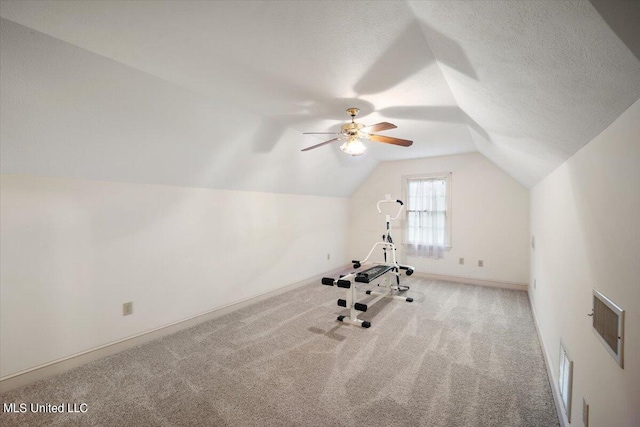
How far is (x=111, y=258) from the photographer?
101 inches

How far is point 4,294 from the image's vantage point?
2010 mm

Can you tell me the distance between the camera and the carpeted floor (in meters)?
1.77

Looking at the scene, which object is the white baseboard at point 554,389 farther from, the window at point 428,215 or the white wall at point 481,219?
the window at point 428,215

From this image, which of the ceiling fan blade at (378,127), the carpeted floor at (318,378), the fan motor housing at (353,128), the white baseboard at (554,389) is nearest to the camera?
the white baseboard at (554,389)

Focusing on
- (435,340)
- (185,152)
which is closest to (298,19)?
(185,152)

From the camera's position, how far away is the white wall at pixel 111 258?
208 centimetres

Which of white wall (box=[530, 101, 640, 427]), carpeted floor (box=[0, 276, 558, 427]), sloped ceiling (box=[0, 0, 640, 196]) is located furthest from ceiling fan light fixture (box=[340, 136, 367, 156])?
carpeted floor (box=[0, 276, 558, 427])

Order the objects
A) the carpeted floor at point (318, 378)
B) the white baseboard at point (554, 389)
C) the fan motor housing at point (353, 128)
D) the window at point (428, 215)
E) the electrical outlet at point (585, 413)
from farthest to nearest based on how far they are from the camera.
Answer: the window at point (428, 215)
the fan motor housing at point (353, 128)
the carpeted floor at point (318, 378)
the white baseboard at point (554, 389)
the electrical outlet at point (585, 413)

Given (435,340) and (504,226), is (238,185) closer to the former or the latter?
(435,340)

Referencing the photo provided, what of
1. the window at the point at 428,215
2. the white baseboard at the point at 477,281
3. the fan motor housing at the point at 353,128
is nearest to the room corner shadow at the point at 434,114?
the fan motor housing at the point at 353,128

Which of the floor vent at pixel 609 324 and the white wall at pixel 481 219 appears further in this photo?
the white wall at pixel 481 219

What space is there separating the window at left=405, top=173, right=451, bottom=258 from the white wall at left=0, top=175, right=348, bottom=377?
2993 mm

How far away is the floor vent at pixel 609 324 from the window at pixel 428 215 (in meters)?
4.04

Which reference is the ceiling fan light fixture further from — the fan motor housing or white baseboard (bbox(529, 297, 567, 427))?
white baseboard (bbox(529, 297, 567, 427))
